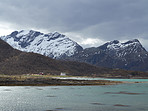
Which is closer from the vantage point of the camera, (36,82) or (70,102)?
(70,102)

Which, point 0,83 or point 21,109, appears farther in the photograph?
point 0,83

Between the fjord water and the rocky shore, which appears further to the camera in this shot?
the rocky shore

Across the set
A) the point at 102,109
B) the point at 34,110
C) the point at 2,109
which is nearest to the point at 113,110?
the point at 102,109

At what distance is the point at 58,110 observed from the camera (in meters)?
54.1

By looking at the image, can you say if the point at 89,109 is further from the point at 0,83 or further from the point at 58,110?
the point at 0,83

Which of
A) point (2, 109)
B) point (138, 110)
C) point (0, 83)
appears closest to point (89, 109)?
point (138, 110)

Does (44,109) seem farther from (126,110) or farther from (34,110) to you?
(126,110)

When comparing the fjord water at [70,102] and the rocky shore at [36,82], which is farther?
the rocky shore at [36,82]

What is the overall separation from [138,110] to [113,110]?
238 inches

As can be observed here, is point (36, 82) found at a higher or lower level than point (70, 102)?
higher

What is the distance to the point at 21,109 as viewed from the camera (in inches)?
2167

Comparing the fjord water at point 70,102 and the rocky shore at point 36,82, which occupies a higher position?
the rocky shore at point 36,82

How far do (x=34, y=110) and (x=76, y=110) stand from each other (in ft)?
31.0

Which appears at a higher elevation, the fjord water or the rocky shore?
the rocky shore
